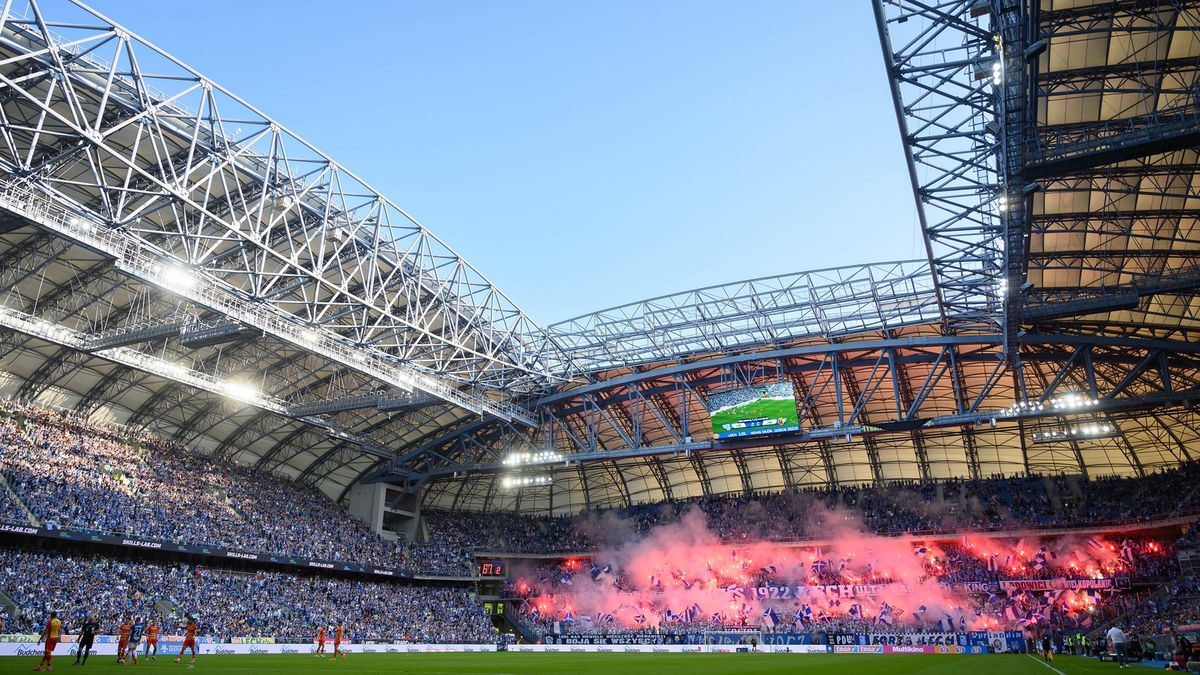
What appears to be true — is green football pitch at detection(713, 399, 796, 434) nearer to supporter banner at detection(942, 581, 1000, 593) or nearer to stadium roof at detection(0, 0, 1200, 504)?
stadium roof at detection(0, 0, 1200, 504)

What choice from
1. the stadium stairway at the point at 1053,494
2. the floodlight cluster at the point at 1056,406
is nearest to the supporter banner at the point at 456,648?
the stadium stairway at the point at 1053,494

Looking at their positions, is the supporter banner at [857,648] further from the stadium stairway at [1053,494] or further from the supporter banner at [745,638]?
the stadium stairway at [1053,494]

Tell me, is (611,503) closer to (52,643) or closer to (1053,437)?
(1053,437)

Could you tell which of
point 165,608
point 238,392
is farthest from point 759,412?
point 165,608

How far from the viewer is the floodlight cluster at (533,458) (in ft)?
150

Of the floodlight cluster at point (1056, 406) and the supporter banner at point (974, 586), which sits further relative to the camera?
the supporter banner at point (974, 586)

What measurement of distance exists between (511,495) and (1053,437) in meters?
42.7

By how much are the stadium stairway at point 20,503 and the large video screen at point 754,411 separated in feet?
109

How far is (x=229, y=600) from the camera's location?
4022 cm

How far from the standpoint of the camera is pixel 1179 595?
37.6 m

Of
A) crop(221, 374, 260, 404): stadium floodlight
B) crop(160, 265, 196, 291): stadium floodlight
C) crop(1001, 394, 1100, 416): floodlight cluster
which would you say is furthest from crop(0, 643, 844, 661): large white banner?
crop(1001, 394, 1100, 416): floodlight cluster

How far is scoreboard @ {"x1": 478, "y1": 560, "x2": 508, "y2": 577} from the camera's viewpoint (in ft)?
194

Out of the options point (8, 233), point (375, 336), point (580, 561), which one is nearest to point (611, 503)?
point (580, 561)

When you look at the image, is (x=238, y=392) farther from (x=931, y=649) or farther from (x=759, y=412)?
(x=931, y=649)
